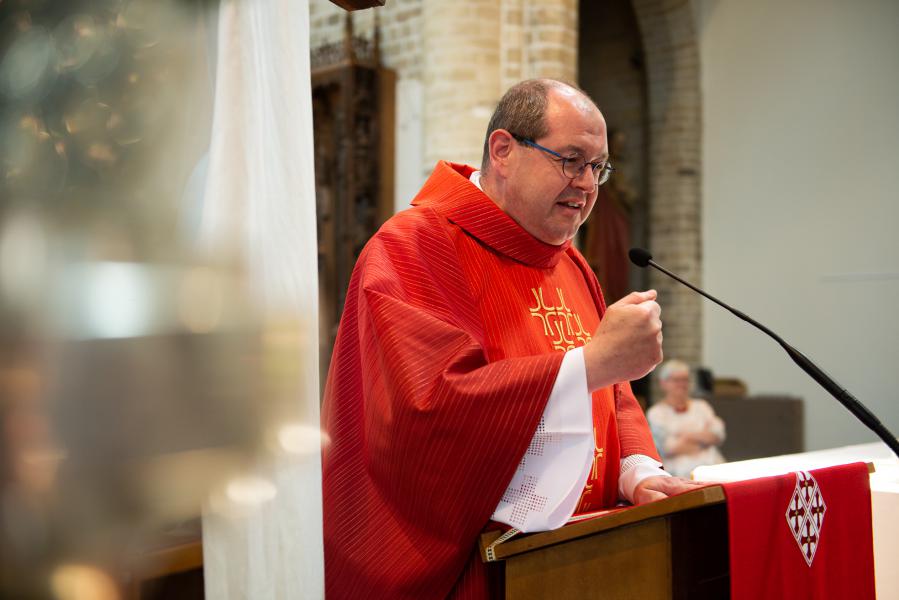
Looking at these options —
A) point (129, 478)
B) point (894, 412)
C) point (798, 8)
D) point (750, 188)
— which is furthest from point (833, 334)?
point (129, 478)

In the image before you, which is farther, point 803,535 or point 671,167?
point 671,167

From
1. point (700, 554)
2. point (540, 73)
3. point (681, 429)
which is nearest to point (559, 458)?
point (700, 554)

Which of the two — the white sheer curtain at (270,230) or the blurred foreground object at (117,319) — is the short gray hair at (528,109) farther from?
the blurred foreground object at (117,319)

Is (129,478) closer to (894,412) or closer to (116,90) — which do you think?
(116,90)

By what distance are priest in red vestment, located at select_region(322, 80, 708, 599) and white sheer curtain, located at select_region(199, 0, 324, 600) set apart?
180 mm

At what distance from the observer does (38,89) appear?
1391 millimetres

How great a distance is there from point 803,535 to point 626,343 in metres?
0.68

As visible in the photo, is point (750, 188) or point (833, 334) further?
point (750, 188)

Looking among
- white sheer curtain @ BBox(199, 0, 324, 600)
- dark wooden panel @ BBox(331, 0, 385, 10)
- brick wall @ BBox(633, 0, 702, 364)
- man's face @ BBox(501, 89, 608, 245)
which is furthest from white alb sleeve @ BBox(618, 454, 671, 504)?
brick wall @ BBox(633, 0, 702, 364)

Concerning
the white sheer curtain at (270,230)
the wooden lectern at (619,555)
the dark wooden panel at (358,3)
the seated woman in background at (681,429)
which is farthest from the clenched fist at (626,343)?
the seated woman in background at (681,429)

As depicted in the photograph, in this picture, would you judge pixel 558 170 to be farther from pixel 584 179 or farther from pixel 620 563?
pixel 620 563

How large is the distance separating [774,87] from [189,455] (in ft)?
27.6

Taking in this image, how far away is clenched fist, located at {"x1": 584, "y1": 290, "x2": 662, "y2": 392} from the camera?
1680mm

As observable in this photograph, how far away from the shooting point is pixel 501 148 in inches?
87.6
